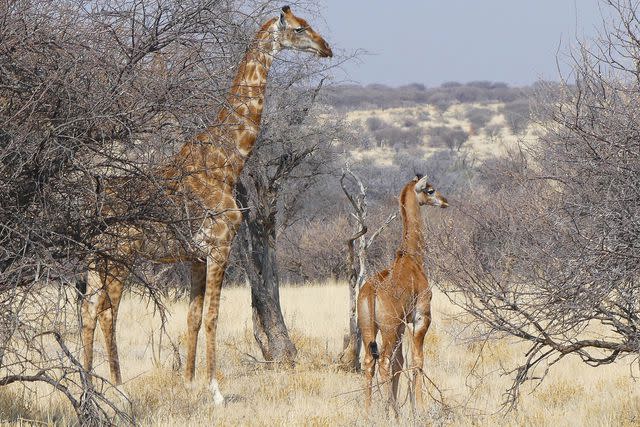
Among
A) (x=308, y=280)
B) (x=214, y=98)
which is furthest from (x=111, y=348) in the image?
(x=308, y=280)

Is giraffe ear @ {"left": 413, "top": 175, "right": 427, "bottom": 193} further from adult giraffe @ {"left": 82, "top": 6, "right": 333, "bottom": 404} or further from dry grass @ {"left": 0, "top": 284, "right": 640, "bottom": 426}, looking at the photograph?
adult giraffe @ {"left": 82, "top": 6, "right": 333, "bottom": 404}

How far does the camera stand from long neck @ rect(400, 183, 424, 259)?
9.19 meters

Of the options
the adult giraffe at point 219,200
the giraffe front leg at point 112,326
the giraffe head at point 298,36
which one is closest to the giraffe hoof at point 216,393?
the adult giraffe at point 219,200

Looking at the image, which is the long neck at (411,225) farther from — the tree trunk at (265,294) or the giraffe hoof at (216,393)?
the tree trunk at (265,294)

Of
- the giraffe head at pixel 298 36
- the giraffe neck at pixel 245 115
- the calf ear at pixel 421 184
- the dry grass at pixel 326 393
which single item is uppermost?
the giraffe head at pixel 298 36

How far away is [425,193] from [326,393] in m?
2.24

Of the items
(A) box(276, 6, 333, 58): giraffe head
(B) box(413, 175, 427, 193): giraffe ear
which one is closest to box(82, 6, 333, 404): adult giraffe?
(A) box(276, 6, 333, 58): giraffe head

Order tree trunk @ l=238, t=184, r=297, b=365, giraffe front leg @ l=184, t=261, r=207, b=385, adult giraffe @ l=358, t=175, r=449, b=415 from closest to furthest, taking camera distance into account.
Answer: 1. adult giraffe @ l=358, t=175, r=449, b=415
2. giraffe front leg @ l=184, t=261, r=207, b=385
3. tree trunk @ l=238, t=184, r=297, b=365

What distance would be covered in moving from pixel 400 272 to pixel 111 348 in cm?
343

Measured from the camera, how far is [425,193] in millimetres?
9938

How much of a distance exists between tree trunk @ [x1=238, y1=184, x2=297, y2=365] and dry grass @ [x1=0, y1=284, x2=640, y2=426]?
32cm

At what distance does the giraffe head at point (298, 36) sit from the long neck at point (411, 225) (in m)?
1.74

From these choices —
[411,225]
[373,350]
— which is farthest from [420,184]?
[373,350]

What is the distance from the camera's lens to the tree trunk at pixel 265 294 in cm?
1253
